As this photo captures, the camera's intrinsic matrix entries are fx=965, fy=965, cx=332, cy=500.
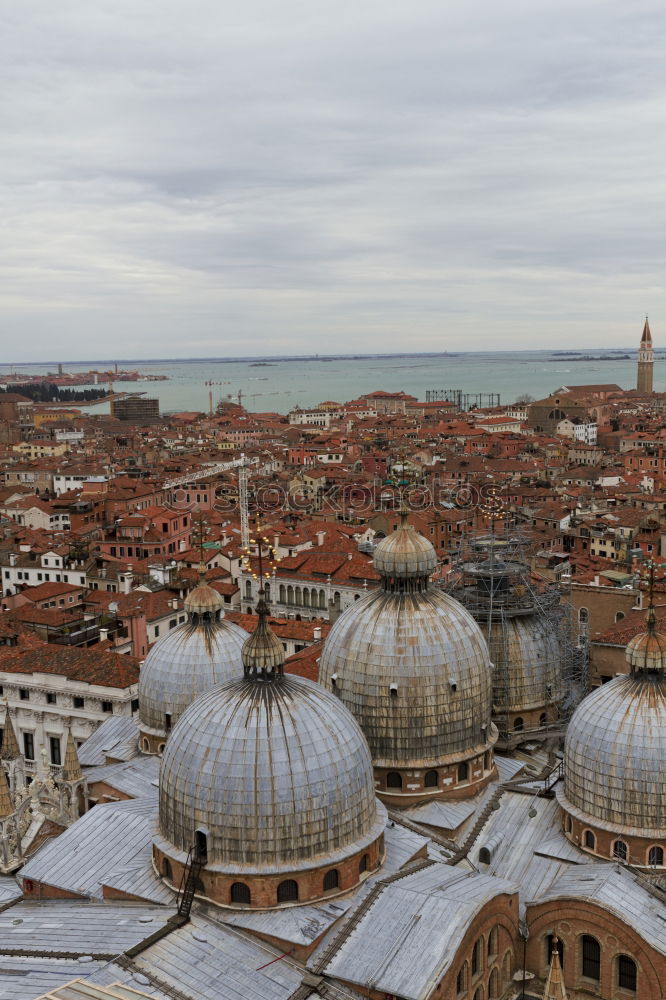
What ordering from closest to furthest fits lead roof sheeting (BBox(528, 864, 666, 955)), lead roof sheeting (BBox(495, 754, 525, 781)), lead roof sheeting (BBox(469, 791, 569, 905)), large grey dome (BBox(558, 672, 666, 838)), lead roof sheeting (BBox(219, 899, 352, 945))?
1. lead roof sheeting (BBox(219, 899, 352, 945))
2. lead roof sheeting (BBox(528, 864, 666, 955))
3. large grey dome (BBox(558, 672, 666, 838))
4. lead roof sheeting (BBox(469, 791, 569, 905))
5. lead roof sheeting (BBox(495, 754, 525, 781))

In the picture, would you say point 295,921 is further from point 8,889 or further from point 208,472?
point 208,472

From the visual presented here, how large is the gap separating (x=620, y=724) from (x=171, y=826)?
814 cm

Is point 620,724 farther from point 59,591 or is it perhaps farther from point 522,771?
point 59,591

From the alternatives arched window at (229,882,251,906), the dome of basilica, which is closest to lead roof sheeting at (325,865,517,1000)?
the dome of basilica

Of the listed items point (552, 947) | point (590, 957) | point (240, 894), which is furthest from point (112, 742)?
point (590, 957)

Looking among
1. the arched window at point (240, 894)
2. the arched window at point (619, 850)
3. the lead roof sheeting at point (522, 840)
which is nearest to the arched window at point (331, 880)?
the arched window at point (240, 894)

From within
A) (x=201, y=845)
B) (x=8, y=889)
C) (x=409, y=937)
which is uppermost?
(x=201, y=845)

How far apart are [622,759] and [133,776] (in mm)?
10771

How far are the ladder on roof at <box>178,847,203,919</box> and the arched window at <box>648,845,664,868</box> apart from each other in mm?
7951

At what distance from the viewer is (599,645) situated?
1076 inches

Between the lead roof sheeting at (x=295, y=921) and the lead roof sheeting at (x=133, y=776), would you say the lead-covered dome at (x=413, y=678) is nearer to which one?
the lead roof sheeting at (x=295, y=921)

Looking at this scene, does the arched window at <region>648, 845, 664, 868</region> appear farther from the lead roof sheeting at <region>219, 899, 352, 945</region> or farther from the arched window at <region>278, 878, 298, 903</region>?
the arched window at <region>278, 878, 298, 903</region>

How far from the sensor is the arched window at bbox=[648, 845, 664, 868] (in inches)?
674

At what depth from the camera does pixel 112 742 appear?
25.1 m
